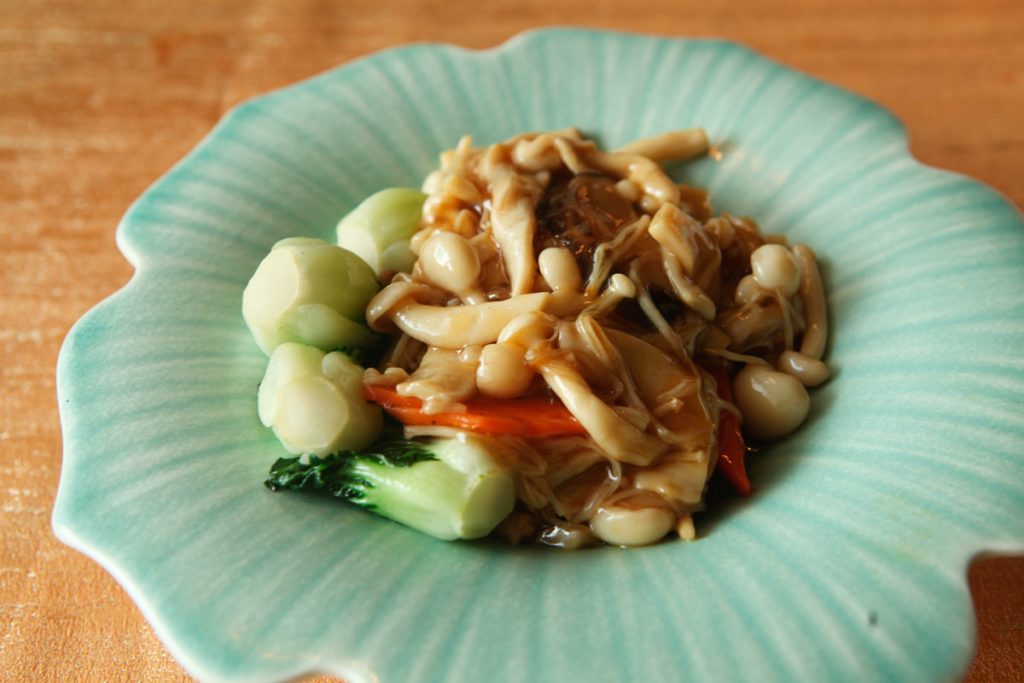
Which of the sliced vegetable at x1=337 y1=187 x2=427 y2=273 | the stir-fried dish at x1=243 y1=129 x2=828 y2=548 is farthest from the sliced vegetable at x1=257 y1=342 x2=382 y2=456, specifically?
the sliced vegetable at x1=337 y1=187 x2=427 y2=273

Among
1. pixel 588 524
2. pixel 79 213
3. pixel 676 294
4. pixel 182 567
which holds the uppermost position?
pixel 676 294

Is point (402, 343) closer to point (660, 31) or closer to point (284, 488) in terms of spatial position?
point (284, 488)

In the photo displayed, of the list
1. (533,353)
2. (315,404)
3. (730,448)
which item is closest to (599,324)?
(533,353)

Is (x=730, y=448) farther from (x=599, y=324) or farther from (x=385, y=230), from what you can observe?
(x=385, y=230)

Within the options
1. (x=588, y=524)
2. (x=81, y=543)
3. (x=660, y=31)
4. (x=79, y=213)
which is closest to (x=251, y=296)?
(x=81, y=543)

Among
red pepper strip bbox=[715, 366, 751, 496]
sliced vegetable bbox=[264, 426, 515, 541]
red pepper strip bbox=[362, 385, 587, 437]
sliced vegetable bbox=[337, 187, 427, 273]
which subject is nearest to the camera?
sliced vegetable bbox=[264, 426, 515, 541]

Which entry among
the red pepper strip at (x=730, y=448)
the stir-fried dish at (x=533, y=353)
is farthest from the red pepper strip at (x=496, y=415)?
the red pepper strip at (x=730, y=448)

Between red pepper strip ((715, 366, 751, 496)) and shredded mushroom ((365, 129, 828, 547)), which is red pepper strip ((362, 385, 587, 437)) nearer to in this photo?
shredded mushroom ((365, 129, 828, 547))
